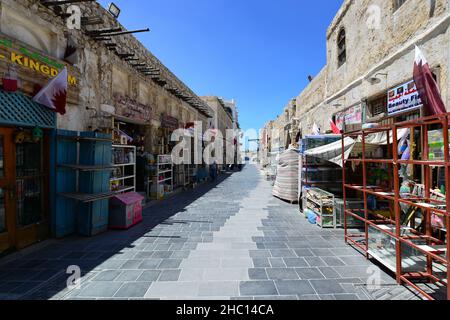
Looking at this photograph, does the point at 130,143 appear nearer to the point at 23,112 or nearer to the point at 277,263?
the point at 23,112

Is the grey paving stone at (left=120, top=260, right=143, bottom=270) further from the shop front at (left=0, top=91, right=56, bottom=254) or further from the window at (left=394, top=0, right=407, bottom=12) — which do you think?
the window at (left=394, top=0, right=407, bottom=12)

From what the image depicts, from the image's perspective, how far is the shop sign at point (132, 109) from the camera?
7.44m

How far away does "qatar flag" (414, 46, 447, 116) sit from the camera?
13.5 ft

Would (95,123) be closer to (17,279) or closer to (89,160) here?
(89,160)

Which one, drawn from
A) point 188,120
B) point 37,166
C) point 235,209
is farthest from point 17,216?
point 188,120

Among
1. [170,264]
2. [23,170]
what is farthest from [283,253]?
[23,170]

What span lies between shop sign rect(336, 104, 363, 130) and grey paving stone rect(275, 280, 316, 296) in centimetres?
691

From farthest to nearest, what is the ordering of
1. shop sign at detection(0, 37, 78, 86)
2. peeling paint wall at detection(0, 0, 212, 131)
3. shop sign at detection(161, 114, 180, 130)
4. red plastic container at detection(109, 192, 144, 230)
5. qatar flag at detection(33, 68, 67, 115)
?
shop sign at detection(161, 114, 180, 130)
red plastic container at detection(109, 192, 144, 230)
qatar flag at detection(33, 68, 67, 115)
peeling paint wall at detection(0, 0, 212, 131)
shop sign at detection(0, 37, 78, 86)

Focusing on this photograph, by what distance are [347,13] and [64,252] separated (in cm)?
1195

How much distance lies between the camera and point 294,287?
10.3 feet

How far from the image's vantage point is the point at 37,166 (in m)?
4.92

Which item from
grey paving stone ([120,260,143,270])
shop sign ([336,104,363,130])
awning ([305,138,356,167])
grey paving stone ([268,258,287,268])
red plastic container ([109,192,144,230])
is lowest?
grey paving stone ([120,260,143,270])

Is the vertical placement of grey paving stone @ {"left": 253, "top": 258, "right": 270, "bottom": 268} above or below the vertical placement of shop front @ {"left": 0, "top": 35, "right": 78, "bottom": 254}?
below

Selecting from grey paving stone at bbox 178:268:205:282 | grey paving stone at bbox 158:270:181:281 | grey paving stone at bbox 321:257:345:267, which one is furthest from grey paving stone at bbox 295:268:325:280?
grey paving stone at bbox 158:270:181:281
